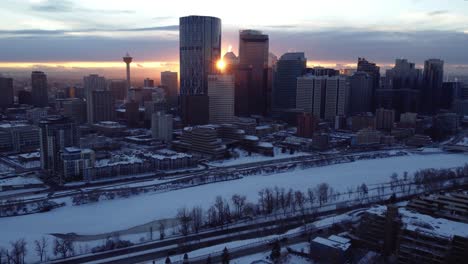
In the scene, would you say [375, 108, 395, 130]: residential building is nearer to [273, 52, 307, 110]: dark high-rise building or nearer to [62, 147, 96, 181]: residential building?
[273, 52, 307, 110]: dark high-rise building

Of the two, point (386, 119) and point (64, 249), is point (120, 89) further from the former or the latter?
point (64, 249)

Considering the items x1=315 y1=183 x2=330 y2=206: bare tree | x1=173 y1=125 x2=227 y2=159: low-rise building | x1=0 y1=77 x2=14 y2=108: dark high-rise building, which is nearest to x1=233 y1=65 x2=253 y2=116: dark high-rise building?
x1=173 y1=125 x2=227 y2=159: low-rise building

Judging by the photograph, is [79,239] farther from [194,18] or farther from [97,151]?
[194,18]

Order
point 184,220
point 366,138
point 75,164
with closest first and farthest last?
point 184,220, point 75,164, point 366,138

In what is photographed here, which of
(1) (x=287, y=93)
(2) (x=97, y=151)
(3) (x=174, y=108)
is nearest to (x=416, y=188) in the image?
(2) (x=97, y=151)

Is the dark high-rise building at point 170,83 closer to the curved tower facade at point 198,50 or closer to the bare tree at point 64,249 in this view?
the curved tower facade at point 198,50

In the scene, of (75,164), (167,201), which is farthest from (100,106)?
(167,201)
